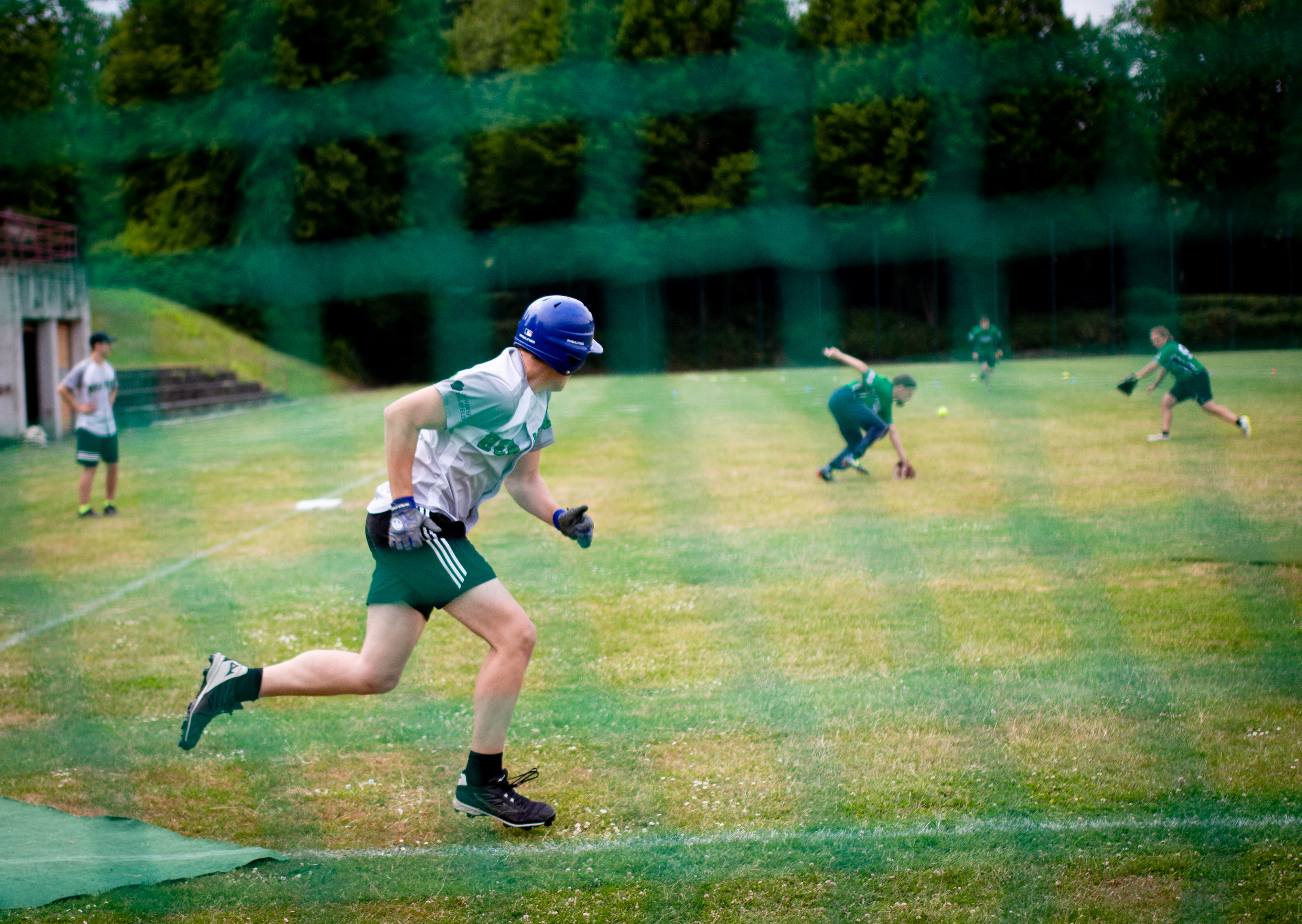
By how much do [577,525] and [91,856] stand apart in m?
1.71

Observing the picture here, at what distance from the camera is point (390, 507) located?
10.9 feet

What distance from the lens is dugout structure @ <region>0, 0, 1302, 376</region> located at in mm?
17125

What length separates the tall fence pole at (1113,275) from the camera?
32.0m

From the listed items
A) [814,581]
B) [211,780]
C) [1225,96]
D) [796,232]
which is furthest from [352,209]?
[211,780]

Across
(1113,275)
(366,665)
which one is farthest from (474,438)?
(1113,275)

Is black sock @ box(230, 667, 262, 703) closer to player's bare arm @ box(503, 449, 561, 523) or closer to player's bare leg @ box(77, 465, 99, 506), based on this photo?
player's bare arm @ box(503, 449, 561, 523)

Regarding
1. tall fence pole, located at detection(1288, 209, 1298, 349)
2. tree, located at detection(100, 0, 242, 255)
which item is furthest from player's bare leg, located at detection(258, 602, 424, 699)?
tall fence pole, located at detection(1288, 209, 1298, 349)

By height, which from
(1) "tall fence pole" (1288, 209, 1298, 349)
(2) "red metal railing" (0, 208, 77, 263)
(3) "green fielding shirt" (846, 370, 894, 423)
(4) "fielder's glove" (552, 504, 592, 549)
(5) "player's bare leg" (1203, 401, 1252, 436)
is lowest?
(5) "player's bare leg" (1203, 401, 1252, 436)

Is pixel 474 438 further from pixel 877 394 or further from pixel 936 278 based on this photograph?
pixel 936 278

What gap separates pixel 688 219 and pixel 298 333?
499 inches

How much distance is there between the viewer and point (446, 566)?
328cm

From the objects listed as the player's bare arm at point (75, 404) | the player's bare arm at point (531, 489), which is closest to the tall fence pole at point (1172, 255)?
the player's bare arm at point (75, 404)

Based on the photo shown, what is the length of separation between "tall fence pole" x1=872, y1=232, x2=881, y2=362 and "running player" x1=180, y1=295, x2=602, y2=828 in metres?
32.3

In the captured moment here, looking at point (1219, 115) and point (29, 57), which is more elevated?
point (29, 57)
